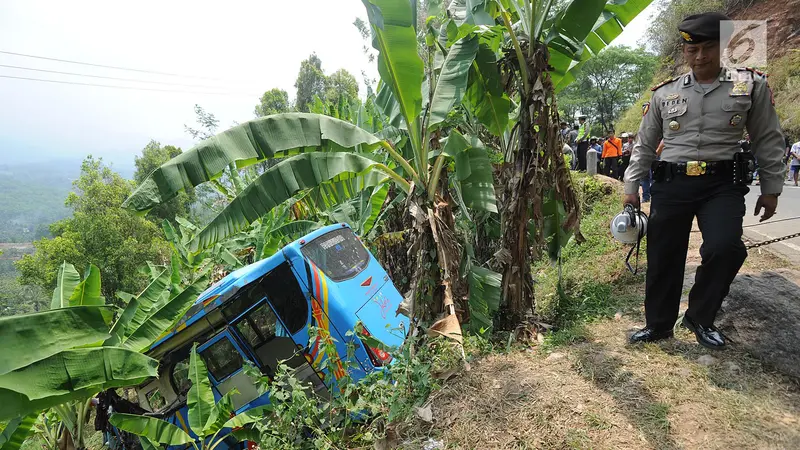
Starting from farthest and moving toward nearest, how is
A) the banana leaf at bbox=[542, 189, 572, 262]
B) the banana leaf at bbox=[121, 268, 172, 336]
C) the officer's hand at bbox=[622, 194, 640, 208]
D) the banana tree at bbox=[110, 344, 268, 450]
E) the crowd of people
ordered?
the crowd of people
the banana leaf at bbox=[121, 268, 172, 336]
the banana leaf at bbox=[542, 189, 572, 262]
the banana tree at bbox=[110, 344, 268, 450]
the officer's hand at bbox=[622, 194, 640, 208]

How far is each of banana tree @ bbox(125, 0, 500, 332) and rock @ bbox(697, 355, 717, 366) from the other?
163 centimetres

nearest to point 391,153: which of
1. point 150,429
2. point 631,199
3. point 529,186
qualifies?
point 529,186

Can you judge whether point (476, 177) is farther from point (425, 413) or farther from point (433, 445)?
point (433, 445)

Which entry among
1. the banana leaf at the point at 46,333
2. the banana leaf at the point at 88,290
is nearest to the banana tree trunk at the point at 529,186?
the banana leaf at the point at 46,333

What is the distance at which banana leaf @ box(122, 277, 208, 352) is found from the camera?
12.7 ft

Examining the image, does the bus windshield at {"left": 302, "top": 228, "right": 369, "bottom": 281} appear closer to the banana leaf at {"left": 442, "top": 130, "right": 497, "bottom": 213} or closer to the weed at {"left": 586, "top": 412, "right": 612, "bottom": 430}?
the banana leaf at {"left": 442, "top": 130, "right": 497, "bottom": 213}

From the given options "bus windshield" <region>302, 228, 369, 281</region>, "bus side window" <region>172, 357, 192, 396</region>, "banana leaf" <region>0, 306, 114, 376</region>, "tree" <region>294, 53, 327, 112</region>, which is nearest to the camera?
"banana leaf" <region>0, 306, 114, 376</region>

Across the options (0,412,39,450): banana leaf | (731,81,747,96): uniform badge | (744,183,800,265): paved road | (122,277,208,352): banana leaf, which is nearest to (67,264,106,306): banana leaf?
(122,277,208,352): banana leaf

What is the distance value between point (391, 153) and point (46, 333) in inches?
101

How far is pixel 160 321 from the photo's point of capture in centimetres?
399

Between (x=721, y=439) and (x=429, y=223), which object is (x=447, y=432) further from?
(x=429, y=223)

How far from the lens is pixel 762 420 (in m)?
1.94

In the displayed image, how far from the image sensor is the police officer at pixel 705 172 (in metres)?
2.42

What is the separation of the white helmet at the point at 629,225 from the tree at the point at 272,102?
26.9 m
